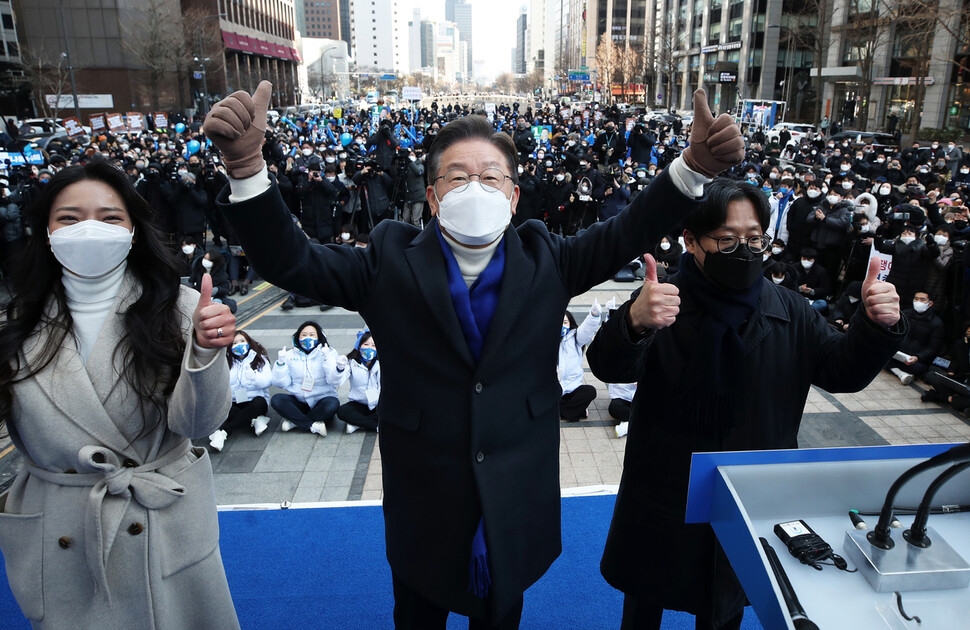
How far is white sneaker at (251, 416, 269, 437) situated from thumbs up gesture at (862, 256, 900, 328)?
17.3 feet

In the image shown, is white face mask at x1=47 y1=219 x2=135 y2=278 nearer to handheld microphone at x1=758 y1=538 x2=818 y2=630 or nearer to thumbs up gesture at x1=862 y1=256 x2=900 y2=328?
handheld microphone at x1=758 y1=538 x2=818 y2=630

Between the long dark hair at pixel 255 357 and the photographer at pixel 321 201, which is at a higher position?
the photographer at pixel 321 201

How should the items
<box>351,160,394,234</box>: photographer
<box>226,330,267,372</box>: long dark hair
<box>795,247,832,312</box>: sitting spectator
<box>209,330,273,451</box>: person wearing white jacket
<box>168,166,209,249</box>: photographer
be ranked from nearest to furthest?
<box>209,330,273,451</box>: person wearing white jacket, <box>226,330,267,372</box>: long dark hair, <box>795,247,832,312</box>: sitting spectator, <box>168,166,209,249</box>: photographer, <box>351,160,394,234</box>: photographer

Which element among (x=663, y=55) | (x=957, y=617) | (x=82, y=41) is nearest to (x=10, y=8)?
(x=82, y=41)

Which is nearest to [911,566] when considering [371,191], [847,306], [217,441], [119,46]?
[217,441]

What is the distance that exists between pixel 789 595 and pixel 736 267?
1.21 meters

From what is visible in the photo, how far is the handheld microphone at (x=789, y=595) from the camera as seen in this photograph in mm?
1136

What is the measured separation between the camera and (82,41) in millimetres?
39906

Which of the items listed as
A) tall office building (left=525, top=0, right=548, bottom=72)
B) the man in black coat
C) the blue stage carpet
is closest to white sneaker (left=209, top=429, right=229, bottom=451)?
the blue stage carpet

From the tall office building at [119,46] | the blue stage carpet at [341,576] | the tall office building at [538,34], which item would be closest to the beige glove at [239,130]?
the blue stage carpet at [341,576]

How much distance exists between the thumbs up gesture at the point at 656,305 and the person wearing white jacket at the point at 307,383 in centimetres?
474

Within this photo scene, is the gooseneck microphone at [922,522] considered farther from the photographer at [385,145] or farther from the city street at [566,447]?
the photographer at [385,145]

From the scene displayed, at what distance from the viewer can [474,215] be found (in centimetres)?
179

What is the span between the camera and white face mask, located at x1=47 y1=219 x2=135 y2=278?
1.92m
